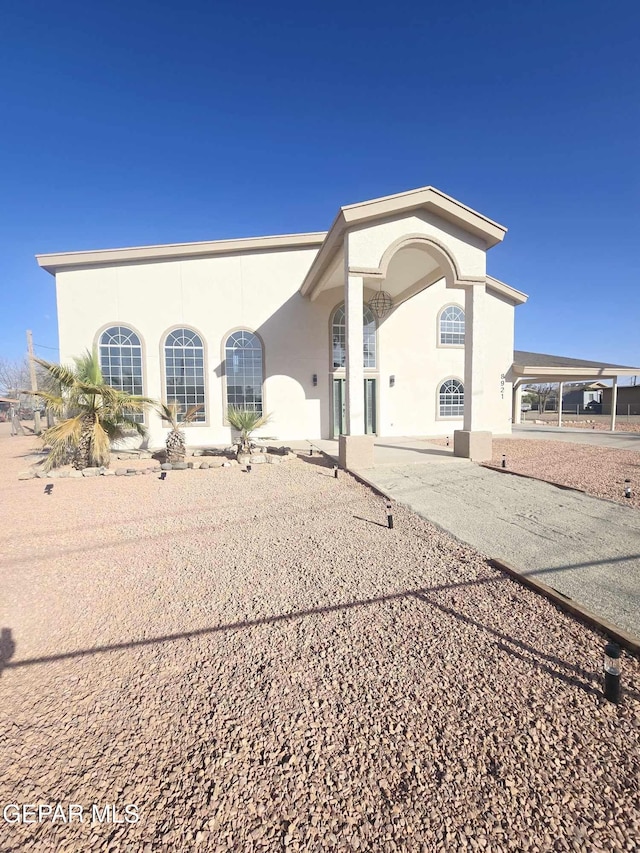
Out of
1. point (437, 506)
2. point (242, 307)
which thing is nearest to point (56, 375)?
point (242, 307)

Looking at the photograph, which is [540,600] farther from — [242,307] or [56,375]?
[242,307]

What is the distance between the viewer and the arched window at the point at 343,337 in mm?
12891

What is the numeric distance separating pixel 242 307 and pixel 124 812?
12.2 metres

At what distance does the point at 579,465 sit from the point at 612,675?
762cm

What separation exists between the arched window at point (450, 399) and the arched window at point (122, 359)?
11.4m

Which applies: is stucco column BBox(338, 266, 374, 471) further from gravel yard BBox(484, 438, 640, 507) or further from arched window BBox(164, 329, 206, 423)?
arched window BBox(164, 329, 206, 423)

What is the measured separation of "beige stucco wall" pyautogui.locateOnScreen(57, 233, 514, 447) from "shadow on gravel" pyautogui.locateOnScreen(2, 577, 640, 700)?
32.2 feet

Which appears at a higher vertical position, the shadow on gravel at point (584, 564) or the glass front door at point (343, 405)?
the glass front door at point (343, 405)

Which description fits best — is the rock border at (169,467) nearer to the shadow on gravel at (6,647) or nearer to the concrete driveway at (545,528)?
the concrete driveway at (545,528)

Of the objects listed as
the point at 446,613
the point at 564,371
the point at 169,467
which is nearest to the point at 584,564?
the point at 446,613

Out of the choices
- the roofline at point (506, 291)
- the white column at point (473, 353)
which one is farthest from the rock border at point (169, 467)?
the roofline at point (506, 291)

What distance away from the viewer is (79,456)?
8609mm

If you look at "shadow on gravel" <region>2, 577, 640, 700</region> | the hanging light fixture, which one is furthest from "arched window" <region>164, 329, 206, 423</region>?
"shadow on gravel" <region>2, 577, 640, 700</region>

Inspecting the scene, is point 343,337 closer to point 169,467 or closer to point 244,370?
point 244,370
